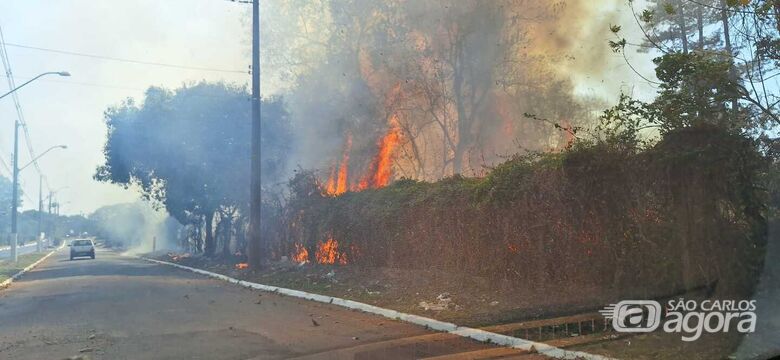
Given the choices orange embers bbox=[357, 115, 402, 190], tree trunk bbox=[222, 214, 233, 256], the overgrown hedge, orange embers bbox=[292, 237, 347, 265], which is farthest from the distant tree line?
the overgrown hedge

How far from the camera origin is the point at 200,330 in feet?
28.8

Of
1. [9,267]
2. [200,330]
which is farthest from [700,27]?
[9,267]

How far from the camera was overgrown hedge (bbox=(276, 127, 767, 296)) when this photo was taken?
7.34m

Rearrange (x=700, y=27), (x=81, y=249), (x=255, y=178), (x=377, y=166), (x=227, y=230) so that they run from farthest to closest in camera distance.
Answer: (x=81, y=249) < (x=227, y=230) < (x=377, y=166) < (x=255, y=178) < (x=700, y=27)

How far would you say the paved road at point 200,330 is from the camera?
7238 mm

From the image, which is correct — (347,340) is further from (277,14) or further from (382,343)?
(277,14)

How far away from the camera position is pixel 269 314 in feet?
35.2

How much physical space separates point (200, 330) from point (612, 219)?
5944 millimetres

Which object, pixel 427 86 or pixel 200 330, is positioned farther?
pixel 427 86

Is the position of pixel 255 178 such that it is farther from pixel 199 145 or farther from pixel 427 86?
pixel 427 86

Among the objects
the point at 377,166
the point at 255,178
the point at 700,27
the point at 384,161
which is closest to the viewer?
the point at 700,27

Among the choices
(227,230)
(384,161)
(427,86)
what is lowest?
(227,230)

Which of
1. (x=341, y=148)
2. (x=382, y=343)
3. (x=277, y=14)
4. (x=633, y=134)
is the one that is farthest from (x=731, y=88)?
(x=277, y=14)

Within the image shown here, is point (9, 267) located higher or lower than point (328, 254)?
lower
